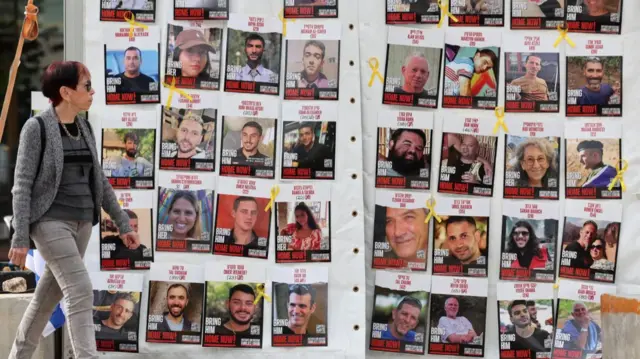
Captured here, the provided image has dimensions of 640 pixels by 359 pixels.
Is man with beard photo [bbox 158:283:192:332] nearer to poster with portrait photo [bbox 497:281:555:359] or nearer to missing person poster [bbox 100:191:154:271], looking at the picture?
missing person poster [bbox 100:191:154:271]

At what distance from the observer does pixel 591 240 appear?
624cm

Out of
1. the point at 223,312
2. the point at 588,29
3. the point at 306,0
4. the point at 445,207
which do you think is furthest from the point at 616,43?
the point at 223,312

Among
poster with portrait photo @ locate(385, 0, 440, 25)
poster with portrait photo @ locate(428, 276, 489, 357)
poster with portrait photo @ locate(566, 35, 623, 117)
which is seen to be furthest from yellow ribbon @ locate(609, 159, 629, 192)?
poster with portrait photo @ locate(385, 0, 440, 25)

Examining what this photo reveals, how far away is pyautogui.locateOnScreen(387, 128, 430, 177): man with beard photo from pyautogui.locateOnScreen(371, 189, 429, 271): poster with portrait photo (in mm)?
140

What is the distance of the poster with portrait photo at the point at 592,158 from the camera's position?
623 centimetres

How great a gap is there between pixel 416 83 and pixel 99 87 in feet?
6.43

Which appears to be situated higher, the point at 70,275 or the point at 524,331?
the point at 70,275

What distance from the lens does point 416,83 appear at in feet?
20.5

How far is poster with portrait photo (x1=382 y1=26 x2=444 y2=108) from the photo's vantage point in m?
6.23

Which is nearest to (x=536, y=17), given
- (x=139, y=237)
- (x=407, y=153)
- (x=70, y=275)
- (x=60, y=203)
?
(x=407, y=153)

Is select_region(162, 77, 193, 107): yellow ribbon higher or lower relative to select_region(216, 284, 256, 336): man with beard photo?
higher

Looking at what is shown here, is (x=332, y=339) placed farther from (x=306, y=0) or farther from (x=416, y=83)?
(x=306, y=0)

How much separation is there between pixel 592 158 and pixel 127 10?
119 inches

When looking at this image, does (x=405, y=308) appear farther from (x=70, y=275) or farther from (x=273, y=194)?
(x=70, y=275)
